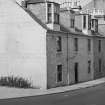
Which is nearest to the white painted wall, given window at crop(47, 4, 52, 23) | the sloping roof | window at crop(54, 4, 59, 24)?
the sloping roof

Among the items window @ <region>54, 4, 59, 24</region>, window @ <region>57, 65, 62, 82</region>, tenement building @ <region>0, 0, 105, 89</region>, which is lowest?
window @ <region>57, 65, 62, 82</region>

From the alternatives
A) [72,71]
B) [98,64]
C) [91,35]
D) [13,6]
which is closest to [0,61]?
[13,6]

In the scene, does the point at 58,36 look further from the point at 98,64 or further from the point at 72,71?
the point at 98,64

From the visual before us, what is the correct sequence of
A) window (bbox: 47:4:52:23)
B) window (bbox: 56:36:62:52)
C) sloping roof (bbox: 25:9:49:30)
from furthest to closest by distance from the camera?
1. window (bbox: 56:36:62:52)
2. window (bbox: 47:4:52:23)
3. sloping roof (bbox: 25:9:49:30)

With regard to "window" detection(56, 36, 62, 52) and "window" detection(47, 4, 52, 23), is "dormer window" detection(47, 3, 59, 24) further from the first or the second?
"window" detection(56, 36, 62, 52)

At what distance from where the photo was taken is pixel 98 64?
45.8 meters

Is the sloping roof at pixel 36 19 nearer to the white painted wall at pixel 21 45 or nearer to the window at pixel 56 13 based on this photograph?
the white painted wall at pixel 21 45

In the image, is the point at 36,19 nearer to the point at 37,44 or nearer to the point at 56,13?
the point at 56,13

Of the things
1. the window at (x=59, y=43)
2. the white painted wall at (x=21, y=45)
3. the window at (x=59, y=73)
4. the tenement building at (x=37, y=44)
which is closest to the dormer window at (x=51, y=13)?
the tenement building at (x=37, y=44)

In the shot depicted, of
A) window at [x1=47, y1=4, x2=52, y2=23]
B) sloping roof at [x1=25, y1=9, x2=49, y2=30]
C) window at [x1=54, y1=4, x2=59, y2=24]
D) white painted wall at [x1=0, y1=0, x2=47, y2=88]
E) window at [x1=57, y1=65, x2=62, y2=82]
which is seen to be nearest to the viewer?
white painted wall at [x1=0, y1=0, x2=47, y2=88]

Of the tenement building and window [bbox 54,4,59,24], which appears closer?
the tenement building

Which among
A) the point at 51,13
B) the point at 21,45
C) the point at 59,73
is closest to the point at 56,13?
the point at 51,13

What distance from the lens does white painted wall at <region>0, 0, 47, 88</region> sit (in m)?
30.4

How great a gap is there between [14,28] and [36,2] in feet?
11.8
